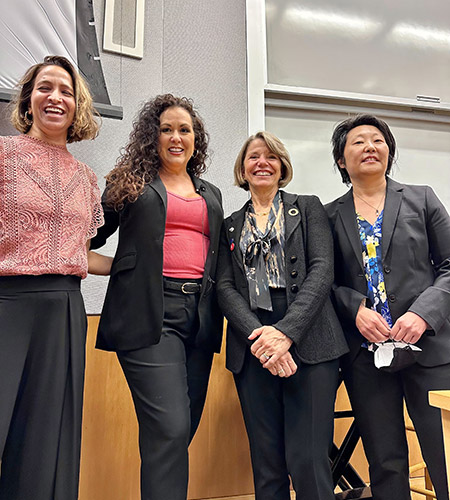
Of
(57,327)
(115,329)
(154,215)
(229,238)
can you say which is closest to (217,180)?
(229,238)

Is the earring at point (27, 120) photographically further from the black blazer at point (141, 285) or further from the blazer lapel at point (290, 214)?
the blazer lapel at point (290, 214)

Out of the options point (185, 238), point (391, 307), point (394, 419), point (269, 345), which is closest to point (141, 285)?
point (185, 238)

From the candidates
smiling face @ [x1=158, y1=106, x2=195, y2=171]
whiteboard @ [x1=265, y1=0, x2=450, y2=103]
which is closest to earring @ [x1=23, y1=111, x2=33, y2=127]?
smiling face @ [x1=158, y1=106, x2=195, y2=171]

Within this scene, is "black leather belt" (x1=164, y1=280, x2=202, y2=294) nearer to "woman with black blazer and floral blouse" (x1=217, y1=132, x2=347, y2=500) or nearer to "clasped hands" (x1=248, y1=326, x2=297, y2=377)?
"woman with black blazer and floral blouse" (x1=217, y1=132, x2=347, y2=500)

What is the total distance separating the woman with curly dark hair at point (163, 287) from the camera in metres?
1.33

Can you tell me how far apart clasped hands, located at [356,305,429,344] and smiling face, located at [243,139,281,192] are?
1.84 ft

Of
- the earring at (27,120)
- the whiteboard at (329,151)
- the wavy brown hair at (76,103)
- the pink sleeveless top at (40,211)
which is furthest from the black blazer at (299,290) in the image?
the whiteboard at (329,151)

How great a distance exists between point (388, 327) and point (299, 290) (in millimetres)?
311

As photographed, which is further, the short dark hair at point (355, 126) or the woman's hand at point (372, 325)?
the short dark hair at point (355, 126)

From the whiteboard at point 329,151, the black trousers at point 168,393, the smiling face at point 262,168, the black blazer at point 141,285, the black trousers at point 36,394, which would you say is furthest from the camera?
the whiteboard at point 329,151

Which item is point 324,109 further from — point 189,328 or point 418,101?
point 189,328

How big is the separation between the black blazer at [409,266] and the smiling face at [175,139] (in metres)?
0.63

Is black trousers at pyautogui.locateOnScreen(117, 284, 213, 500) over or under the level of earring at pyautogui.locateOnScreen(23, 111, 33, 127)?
under

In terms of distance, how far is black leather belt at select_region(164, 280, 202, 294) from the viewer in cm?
146
